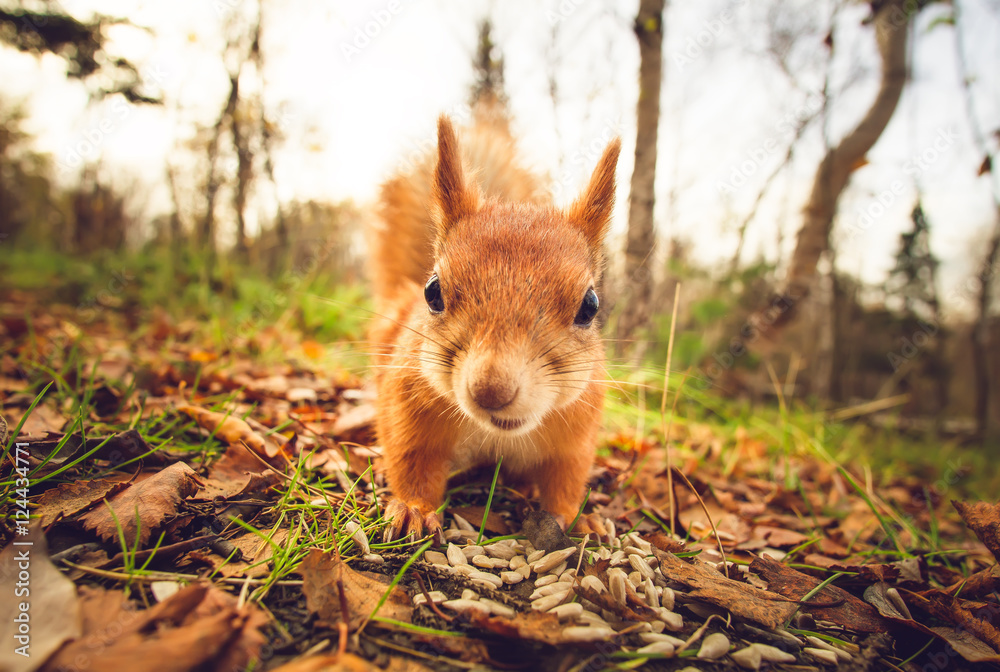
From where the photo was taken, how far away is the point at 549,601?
4.57 feet

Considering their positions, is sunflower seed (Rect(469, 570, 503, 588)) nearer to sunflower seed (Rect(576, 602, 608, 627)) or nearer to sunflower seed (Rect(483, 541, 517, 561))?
sunflower seed (Rect(483, 541, 517, 561))

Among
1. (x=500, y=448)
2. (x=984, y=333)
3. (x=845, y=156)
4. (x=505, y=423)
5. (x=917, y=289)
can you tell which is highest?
(x=845, y=156)

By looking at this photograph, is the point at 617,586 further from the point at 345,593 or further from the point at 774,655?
the point at 345,593

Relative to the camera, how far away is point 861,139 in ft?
18.6

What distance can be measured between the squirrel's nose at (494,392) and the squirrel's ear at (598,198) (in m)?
0.94

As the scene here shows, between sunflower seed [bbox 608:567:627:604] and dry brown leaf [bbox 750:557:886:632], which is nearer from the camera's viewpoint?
sunflower seed [bbox 608:567:627:604]

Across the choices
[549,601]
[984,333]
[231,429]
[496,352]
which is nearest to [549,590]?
[549,601]

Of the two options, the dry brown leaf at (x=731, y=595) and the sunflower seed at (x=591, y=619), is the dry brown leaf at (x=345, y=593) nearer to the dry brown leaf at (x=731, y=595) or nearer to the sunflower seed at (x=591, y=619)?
the sunflower seed at (x=591, y=619)

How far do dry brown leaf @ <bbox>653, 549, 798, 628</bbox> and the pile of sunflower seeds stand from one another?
5 centimetres

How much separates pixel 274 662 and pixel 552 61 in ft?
17.6

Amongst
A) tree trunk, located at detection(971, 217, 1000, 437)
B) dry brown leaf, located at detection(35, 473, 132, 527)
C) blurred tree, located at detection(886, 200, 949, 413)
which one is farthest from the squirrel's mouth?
tree trunk, located at detection(971, 217, 1000, 437)

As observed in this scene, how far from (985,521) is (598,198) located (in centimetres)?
197

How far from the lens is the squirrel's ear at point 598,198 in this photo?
6.70 feet

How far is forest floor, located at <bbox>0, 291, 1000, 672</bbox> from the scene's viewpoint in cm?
110
